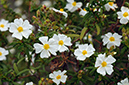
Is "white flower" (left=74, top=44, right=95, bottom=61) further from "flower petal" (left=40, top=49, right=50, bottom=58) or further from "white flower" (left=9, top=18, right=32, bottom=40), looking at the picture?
"white flower" (left=9, top=18, right=32, bottom=40)

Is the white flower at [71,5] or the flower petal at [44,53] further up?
the white flower at [71,5]

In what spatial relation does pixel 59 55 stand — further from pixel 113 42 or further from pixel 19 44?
pixel 113 42

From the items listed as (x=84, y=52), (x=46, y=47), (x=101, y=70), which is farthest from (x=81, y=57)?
(x=46, y=47)

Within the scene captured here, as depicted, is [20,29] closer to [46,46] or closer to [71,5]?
[46,46]

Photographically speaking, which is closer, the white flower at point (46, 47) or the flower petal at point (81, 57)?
the white flower at point (46, 47)

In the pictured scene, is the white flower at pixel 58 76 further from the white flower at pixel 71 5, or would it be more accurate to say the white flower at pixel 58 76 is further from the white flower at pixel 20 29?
the white flower at pixel 71 5

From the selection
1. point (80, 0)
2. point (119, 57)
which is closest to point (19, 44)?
point (80, 0)

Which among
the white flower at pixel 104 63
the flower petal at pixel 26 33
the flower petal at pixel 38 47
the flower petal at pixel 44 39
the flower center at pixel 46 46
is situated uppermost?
the flower petal at pixel 26 33

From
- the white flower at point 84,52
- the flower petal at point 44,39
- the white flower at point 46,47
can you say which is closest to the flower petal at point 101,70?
the white flower at point 84,52
